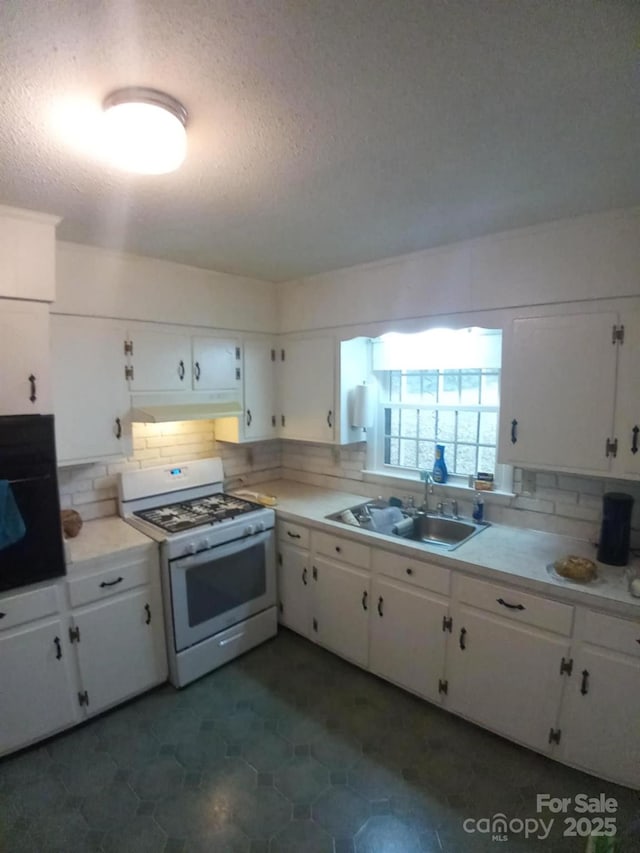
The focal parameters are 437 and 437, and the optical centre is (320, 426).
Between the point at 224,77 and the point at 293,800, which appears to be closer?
the point at 224,77

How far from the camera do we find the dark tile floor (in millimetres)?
1706

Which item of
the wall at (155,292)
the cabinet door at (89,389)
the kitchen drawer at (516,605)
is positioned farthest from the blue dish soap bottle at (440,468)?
the cabinet door at (89,389)

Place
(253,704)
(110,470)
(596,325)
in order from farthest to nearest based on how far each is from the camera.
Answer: (110,470), (253,704), (596,325)

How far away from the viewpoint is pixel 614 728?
183cm

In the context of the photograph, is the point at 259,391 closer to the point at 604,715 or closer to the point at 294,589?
the point at 294,589

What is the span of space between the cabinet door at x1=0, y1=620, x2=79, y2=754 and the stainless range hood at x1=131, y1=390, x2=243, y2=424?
1167mm

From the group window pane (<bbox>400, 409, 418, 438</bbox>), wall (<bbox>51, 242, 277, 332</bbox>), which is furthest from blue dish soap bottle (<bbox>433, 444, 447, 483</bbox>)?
wall (<bbox>51, 242, 277, 332</bbox>)

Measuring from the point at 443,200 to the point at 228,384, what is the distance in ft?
6.12

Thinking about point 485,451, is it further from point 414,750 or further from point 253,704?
point 253,704

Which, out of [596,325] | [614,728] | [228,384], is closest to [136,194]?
[228,384]

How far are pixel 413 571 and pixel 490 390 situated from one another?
1.25 m

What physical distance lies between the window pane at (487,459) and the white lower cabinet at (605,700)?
1.08 metres

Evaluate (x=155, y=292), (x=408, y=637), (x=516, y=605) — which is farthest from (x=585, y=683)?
Answer: (x=155, y=292)

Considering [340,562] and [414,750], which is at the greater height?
[340,562]
